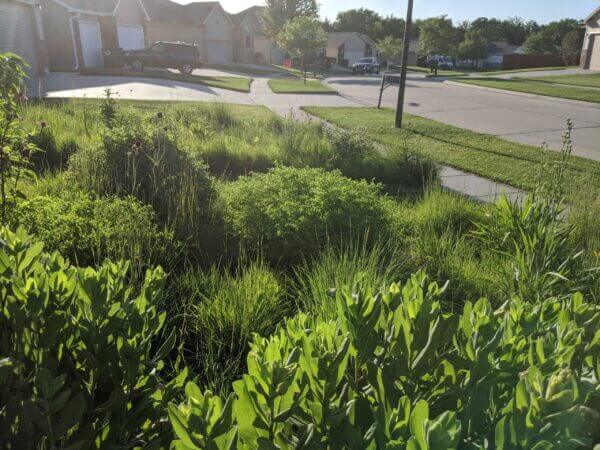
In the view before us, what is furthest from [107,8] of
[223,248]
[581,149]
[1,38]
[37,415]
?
[37,415]

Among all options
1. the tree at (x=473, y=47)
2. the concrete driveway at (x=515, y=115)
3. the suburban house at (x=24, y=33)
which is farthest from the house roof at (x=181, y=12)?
the tree at (x=473, y=47)

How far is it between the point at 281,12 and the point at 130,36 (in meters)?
30.8

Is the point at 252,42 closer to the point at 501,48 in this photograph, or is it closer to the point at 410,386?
the point at 501,48

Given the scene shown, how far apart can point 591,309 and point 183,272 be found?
3261mm

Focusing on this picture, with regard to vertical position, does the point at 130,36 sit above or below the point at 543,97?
above

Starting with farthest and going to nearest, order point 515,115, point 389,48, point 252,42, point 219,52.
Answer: point 389,48, point 252,42, point 219,52, point 515,115

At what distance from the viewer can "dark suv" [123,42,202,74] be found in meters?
34.6

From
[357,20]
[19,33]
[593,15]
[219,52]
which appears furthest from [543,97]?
[357,20]

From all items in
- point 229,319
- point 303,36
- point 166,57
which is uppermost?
point 303,36

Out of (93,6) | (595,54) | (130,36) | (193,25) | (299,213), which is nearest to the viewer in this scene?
(299,213)

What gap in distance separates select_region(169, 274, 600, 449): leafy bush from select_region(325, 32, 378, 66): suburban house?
263 feet

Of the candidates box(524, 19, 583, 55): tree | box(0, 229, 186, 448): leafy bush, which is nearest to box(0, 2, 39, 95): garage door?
box(0, 229, 186, 448): leafy bush

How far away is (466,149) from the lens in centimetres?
1127

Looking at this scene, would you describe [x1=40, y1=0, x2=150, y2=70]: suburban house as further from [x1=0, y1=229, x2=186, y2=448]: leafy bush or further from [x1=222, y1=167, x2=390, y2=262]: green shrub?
[x1=0, y1=229, x2=186, y2=448]: leafy bush
